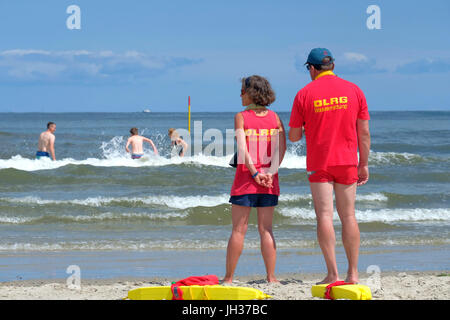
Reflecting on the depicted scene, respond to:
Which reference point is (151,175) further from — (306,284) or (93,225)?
(306,284)

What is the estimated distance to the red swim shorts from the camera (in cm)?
442

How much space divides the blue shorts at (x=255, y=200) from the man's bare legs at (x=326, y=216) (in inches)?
15.4

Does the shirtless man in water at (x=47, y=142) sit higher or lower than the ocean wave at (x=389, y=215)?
higher

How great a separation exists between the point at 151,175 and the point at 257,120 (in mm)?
11259

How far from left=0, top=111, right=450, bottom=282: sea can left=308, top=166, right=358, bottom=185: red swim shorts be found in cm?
231

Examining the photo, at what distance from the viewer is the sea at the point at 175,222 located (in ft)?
23.0

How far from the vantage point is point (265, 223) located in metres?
4.87

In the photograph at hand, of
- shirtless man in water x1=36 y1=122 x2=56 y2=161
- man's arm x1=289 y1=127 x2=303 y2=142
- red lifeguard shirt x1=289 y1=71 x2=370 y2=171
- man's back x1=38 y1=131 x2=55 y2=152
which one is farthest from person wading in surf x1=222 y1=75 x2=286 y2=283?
man's back x1=38 y1=131 x2=55 y2=152

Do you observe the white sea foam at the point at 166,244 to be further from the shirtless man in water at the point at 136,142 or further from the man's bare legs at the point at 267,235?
the shirtless man in water at the point at 136,142

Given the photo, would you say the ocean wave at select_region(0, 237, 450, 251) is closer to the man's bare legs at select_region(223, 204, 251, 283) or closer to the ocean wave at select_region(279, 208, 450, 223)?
the ocean wave at select_region(279, 208, 450, 223)

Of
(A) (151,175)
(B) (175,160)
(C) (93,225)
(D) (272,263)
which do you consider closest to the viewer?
(D) (272,263)

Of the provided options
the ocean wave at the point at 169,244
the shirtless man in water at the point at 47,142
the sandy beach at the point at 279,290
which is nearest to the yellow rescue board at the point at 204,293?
the sandy beach at the point at 279,290

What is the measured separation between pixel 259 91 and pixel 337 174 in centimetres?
90
